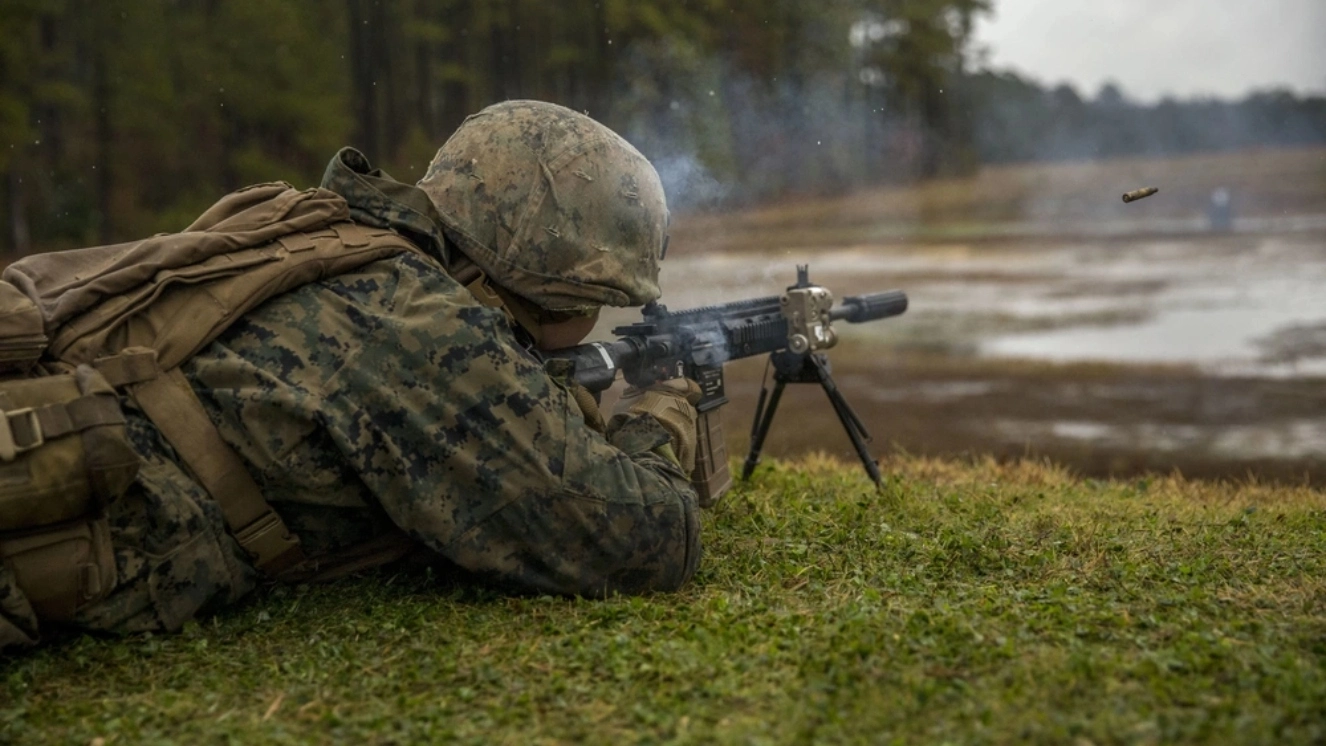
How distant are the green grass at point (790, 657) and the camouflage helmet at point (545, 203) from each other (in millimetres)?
1149

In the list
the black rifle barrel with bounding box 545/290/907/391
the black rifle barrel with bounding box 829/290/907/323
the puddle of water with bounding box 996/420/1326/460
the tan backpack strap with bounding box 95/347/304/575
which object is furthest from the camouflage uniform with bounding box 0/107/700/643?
the puddle of water with bounding box 996/420/1326/460

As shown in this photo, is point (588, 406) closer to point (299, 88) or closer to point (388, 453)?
point (388, 453)

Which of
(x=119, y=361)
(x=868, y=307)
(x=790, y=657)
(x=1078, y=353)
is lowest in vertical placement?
(x=1078, y=353)

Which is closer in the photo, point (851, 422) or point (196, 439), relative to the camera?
point (196, 439)

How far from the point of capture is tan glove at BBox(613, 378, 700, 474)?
4.78 meters

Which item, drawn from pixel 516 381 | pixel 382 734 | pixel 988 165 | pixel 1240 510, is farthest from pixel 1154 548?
pixel 988 165

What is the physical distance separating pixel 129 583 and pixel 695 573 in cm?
190

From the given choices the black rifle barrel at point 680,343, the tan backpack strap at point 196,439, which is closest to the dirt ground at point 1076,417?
the black rifle barrel at point 680,343

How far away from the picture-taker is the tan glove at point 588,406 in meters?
4.40

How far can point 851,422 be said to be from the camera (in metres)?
6.17

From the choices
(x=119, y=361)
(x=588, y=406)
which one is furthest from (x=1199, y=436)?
(x=119, y=361)

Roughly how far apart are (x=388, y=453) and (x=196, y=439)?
60 centimetres

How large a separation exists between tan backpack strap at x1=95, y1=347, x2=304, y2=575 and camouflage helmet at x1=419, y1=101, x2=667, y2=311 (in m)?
1.10

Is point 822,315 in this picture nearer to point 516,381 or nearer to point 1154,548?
point 1154,548
